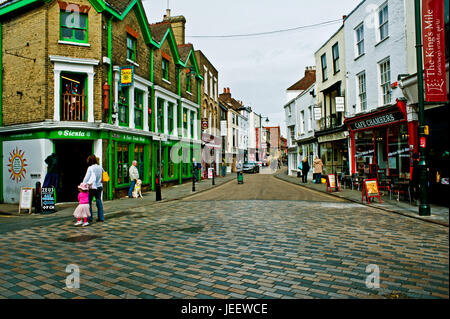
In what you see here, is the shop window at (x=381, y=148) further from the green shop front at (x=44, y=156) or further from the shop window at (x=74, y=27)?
the shop window at (x=74, y=27)

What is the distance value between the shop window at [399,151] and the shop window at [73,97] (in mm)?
15102

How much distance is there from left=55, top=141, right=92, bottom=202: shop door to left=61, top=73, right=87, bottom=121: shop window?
5.17 ft

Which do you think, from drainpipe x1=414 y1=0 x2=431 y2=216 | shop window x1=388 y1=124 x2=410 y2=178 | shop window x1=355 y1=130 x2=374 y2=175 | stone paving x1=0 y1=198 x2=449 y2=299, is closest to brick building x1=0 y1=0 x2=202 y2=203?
stone paving x1=0 y1=198 x2=449 y2=299

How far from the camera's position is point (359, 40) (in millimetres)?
18109

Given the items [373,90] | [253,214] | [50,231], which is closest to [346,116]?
[373,90]

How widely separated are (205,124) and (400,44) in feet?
A: 57.0

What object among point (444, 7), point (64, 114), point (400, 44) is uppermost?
point (400, 44)

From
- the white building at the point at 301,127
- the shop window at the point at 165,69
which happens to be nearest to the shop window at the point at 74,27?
the shop window at the point at 165,69

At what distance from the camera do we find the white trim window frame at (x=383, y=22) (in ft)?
49.4

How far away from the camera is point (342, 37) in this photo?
67.1 feet

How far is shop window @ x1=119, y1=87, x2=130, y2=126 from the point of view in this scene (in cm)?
1636

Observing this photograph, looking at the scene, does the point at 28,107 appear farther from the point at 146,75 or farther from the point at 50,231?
the point at 50,231

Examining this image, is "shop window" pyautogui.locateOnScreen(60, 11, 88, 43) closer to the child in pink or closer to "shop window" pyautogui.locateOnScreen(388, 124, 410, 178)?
the child in pink

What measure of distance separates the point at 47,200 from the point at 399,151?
15.5m
